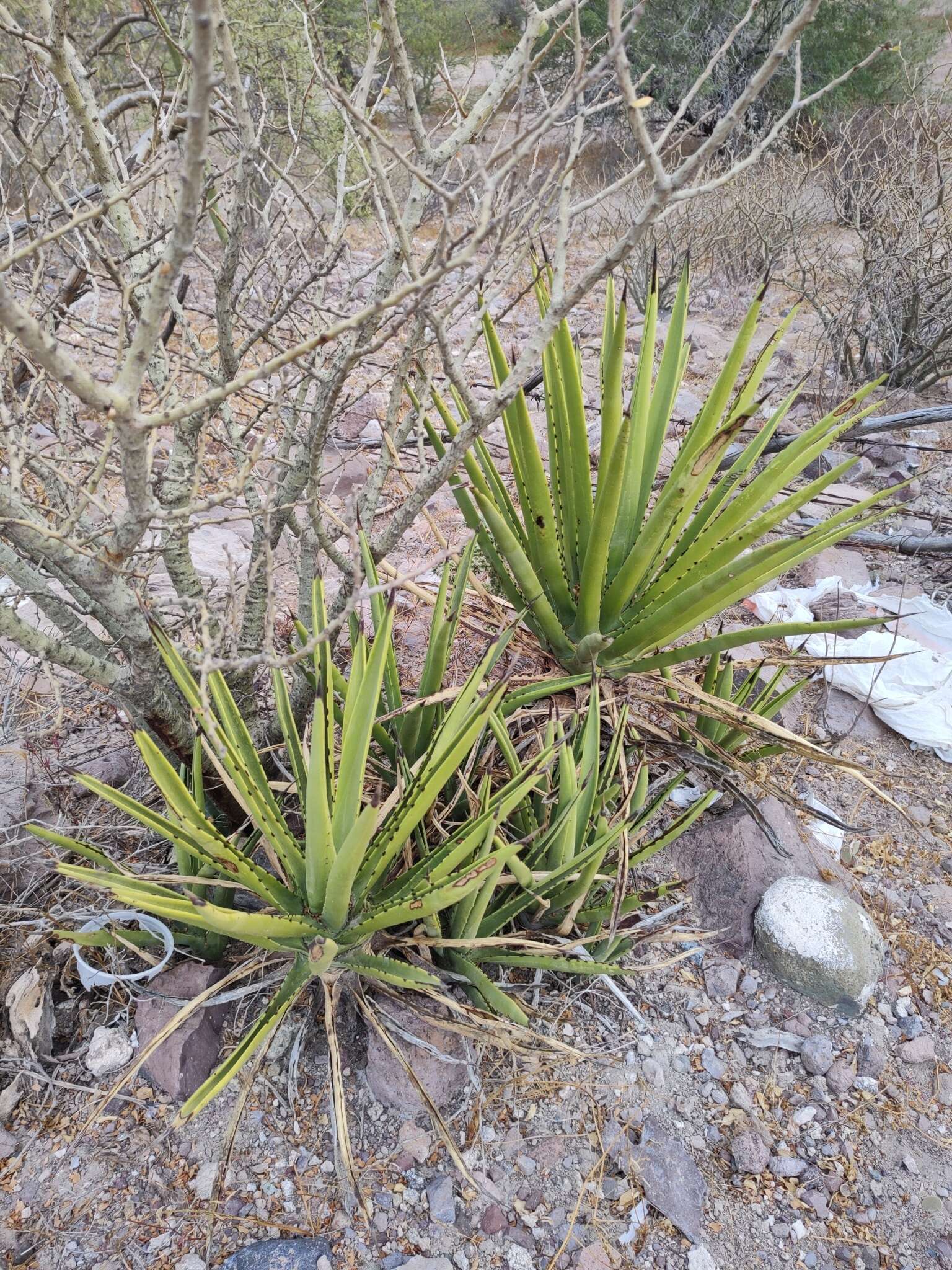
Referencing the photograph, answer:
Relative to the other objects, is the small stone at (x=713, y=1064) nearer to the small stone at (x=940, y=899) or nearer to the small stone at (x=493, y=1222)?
the small stone at (x=493, y=1222)

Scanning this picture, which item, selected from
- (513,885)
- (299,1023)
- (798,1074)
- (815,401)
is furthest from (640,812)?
(815,401)

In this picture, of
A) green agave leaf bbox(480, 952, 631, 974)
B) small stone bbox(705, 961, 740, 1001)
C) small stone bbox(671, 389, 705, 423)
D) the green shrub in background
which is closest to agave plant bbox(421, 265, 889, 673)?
green agave leaf bbox(480, 952, 631, 974)

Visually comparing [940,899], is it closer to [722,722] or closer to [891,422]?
[722,722]

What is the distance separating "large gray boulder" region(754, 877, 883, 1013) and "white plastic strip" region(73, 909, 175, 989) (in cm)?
137

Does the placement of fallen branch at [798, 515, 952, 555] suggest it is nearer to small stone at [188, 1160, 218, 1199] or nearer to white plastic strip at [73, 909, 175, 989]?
white plastic strip at [73, 909, 175, 989]

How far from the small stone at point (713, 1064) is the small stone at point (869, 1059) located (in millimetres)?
309

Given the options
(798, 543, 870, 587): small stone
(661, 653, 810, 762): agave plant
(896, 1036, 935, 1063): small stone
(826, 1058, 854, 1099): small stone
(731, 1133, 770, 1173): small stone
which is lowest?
(896, 1036, 935, 1063): small stone

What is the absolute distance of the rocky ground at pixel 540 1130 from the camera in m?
1.44

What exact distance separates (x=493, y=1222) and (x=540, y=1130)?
0.60 ft

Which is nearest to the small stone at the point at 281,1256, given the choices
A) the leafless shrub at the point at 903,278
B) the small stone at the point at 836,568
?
the small stone at the point at 836,568

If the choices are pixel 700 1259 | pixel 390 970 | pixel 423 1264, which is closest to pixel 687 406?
pixel 390 970

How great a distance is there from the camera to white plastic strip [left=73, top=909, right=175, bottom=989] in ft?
5.08

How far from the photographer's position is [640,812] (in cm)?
186

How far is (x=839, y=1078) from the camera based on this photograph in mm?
1754
